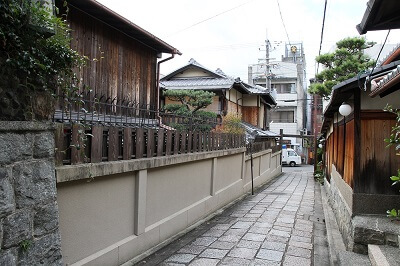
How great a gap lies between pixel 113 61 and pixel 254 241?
5906mm

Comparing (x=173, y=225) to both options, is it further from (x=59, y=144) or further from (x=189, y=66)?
(x=189, y=66)

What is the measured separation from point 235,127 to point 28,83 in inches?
403

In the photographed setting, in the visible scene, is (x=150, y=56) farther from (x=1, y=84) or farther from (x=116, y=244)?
(x=1, y=84)

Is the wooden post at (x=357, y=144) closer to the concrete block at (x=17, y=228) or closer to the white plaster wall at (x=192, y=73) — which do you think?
the concrete block at (x=17, y=228)

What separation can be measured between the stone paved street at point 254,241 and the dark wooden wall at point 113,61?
4.38m

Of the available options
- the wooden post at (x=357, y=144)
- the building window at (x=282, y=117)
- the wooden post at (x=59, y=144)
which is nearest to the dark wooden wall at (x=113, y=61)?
the wooden post at (x=59, y=144)

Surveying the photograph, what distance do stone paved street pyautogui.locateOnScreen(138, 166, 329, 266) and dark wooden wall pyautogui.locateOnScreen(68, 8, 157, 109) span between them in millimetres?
4385

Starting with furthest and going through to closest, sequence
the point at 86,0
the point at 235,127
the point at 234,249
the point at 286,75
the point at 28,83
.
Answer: the point at 286,75, the point at 235,127, the point at 86,0, the point at 234,249, the point at 28,83

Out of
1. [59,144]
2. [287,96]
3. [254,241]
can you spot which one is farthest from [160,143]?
[287,96]

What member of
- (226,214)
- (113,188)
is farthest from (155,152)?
(226,214)

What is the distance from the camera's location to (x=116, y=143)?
5258 mm

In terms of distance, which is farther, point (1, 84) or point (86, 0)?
point (86, 0)

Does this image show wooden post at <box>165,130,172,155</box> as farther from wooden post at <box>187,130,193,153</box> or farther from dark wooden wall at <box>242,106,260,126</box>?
dark wooden wall at <box>242,106,260,126</box>

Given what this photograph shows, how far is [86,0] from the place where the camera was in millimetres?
7027
